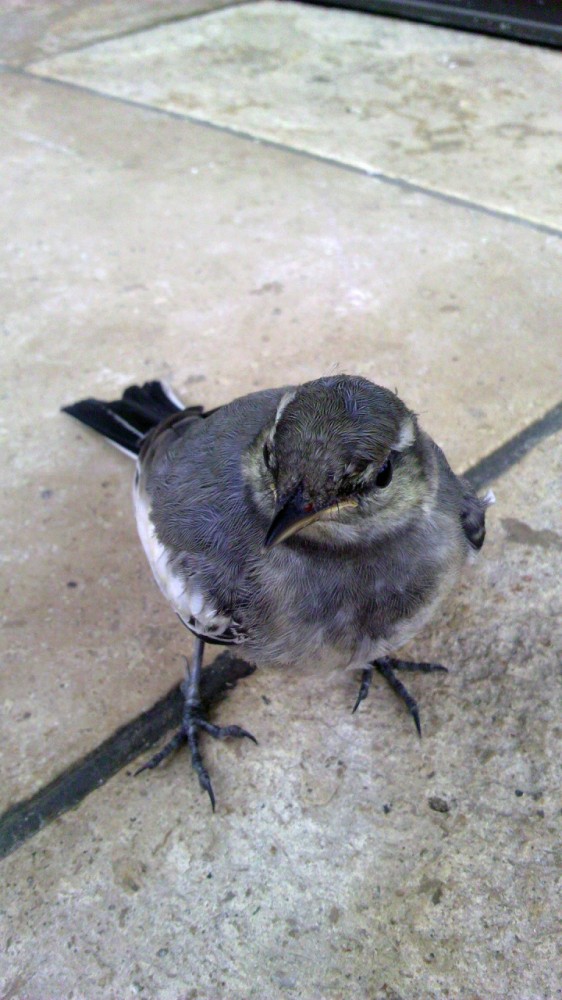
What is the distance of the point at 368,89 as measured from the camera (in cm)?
622

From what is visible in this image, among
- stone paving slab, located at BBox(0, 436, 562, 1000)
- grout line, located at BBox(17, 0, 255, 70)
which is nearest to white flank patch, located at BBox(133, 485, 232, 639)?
stone paving slab, located at BBox(0, 436, 562, 1000)

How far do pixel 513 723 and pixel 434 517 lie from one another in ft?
2.23

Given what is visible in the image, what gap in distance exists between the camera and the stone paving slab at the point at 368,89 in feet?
16.9

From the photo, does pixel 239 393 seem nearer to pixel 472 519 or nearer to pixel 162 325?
pixel 162 325

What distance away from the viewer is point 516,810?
223cm

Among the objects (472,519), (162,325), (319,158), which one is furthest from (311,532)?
(319,158)

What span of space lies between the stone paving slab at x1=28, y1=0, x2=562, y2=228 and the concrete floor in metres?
0.03

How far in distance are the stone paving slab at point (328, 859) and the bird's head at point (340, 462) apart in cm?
53

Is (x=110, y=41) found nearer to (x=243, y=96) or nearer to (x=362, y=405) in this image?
(x=243, y=96)

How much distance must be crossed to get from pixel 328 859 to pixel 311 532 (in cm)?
89

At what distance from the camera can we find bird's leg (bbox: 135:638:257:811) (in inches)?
92.8

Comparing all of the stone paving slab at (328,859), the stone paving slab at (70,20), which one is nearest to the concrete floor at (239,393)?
the stone paving slab at (328,859)

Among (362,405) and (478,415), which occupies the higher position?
(362,405)

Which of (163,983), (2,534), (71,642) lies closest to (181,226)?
(2,534)
